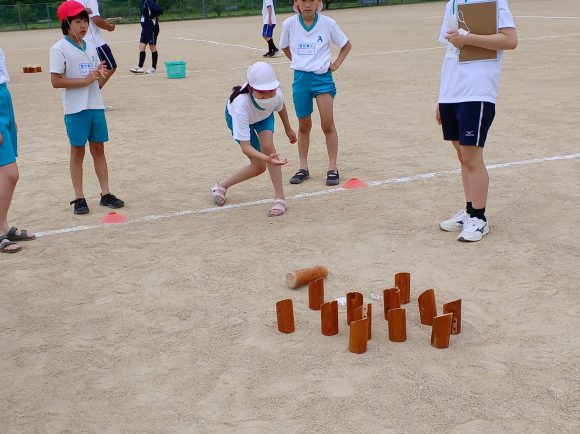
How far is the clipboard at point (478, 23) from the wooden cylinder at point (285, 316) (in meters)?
2.30

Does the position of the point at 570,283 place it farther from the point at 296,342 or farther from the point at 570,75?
the point at 570,75

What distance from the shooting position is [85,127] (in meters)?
6.16

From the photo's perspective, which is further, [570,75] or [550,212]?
[570,75]

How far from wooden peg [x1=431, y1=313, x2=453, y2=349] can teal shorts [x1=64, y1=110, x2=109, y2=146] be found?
381 cm

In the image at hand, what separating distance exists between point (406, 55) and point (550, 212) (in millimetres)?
10951

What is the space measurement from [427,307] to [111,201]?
3567 mm

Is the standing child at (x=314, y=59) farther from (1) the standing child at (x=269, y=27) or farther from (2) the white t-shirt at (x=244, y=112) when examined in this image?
(1) the standing child at (x=269, y=27)

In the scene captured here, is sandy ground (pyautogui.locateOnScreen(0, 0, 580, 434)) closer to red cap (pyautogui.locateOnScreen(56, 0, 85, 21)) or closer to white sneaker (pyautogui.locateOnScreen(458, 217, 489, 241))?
white sneaker (pyautogui.locateOnScreen(458, 217, 489, 241))

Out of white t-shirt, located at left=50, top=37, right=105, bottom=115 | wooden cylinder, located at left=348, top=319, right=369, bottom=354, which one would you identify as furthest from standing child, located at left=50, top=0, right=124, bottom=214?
wooden cylinder, located at left=348, top=319, right=369, bottom=354

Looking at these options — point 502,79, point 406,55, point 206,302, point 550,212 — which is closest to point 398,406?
point 206,302

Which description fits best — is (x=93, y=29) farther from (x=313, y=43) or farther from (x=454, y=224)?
(x=454, y=224)

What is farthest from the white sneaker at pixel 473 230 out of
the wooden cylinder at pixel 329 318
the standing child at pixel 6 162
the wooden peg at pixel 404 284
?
the standing child at pixel 6 162

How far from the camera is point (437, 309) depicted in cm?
416

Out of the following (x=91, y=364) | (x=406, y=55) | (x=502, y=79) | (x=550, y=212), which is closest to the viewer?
(x=91, y=364)
